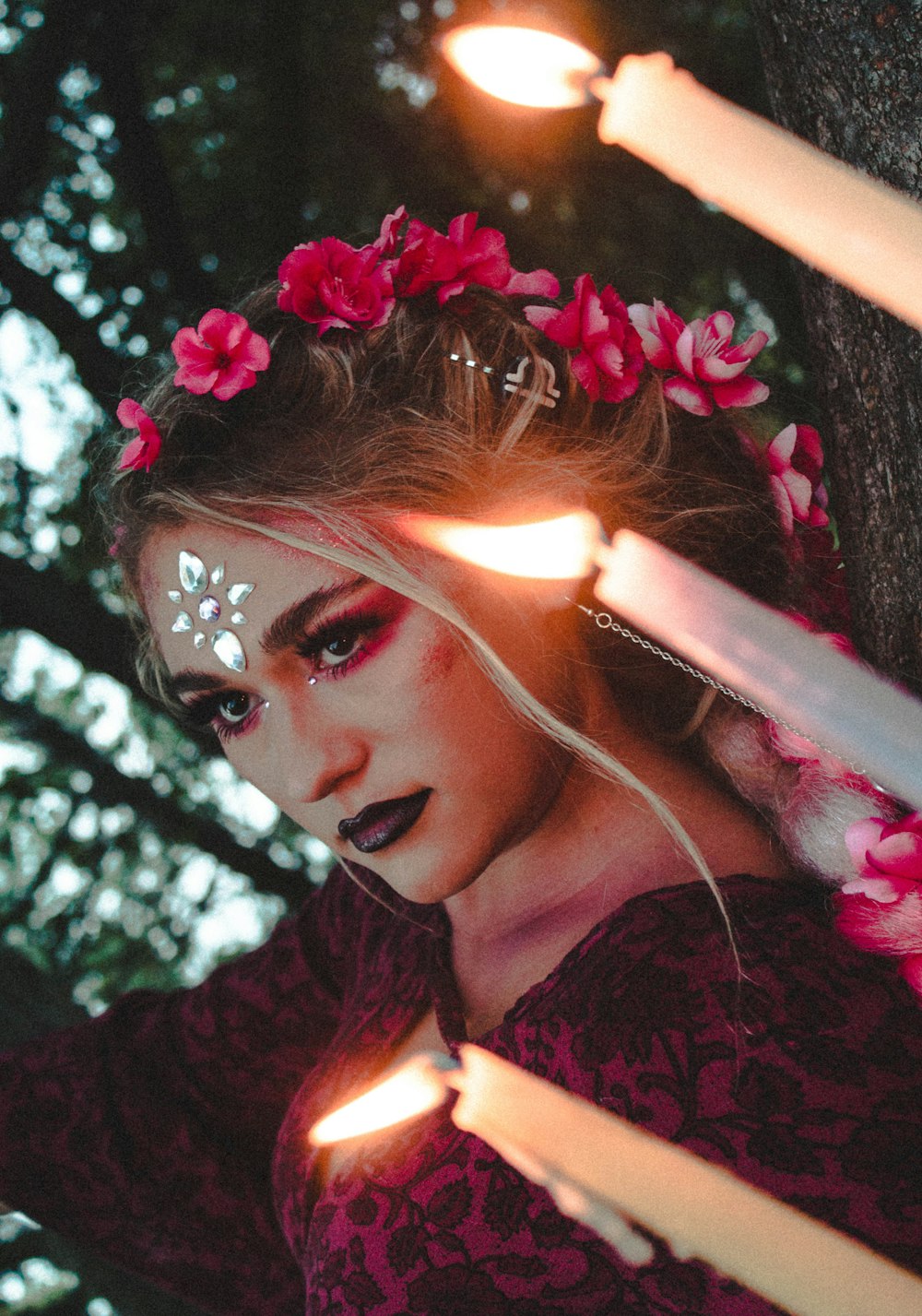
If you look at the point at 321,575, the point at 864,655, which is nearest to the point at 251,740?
the point at 321,575

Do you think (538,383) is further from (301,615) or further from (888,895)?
(888,895)

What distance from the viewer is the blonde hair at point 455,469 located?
3.94 ft

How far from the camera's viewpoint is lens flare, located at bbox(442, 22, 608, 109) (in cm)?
63

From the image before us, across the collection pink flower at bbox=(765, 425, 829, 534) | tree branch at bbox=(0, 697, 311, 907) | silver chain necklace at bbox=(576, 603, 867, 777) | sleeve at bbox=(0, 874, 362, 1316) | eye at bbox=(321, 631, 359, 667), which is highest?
pink flower at bbox=(765, 425, 829, 534)

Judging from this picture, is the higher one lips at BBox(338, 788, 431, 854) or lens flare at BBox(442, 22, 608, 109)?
lens flare at BBox(442, 22, 608, 109)

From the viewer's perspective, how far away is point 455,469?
1229 millimetres

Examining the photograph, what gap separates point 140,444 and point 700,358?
0.63 metres

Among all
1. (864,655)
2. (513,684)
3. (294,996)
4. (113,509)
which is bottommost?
(294,996)

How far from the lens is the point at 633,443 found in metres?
1.32

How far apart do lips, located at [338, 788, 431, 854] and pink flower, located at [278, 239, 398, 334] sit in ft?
1.69

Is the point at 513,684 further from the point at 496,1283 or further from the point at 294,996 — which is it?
the point at 294,996

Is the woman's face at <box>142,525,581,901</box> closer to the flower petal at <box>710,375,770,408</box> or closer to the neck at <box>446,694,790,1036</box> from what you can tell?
the neck at <box>446,694,790,1036</box>

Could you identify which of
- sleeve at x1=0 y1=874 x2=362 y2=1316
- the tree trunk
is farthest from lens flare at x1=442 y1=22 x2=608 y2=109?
sleeve at x1=0 y1=874 x2=362 y2=1316

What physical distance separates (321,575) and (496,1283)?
0.67 m
